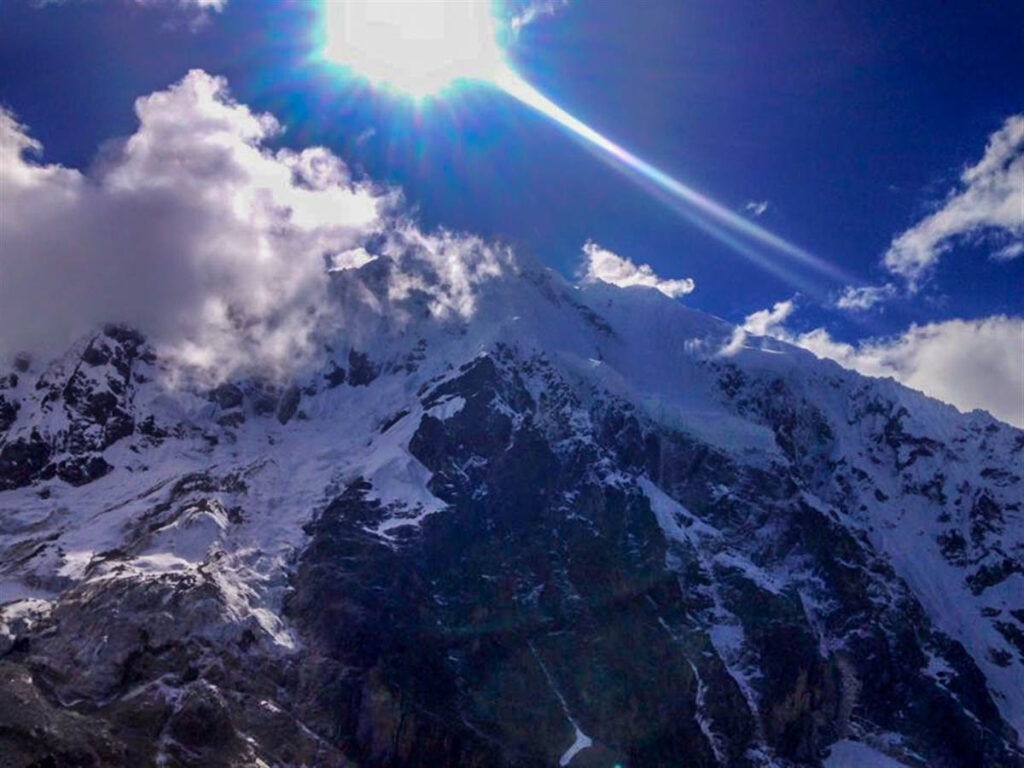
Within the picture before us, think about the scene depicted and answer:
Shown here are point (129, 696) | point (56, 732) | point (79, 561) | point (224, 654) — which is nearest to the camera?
point (56, 732)

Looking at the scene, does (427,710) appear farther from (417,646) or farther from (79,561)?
(79,561)

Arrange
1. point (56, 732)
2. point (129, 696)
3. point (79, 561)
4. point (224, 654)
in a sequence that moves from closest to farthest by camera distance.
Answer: point (56, 732) < point (129, 696) < point (224, 654) < point (79, 561)

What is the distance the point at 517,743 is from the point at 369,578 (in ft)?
126

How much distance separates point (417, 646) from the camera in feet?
627

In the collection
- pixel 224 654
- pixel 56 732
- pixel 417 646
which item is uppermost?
pixel 417 646

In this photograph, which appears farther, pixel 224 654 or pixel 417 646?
pixel 417 646

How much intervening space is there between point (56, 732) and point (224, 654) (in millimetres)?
29784

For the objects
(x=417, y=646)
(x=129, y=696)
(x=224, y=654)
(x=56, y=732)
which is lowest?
(x=56, y=732)

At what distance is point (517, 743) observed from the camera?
181m

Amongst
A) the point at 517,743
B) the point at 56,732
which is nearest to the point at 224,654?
the point at 56,732

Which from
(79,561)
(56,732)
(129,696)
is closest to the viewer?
(56,732)

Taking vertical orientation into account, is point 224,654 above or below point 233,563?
below

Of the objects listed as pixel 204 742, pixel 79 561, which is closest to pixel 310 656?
pixel 204 742

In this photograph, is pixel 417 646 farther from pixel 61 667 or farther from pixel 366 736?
pixel 61 667
